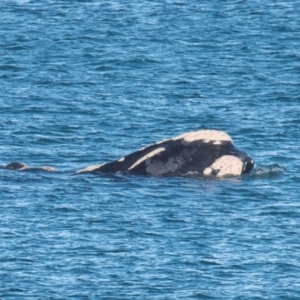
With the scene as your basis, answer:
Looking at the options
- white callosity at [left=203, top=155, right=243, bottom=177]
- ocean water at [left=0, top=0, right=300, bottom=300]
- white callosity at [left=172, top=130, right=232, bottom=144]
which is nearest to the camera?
ocean water at [left=0, top=0, right=300, bottom=300]

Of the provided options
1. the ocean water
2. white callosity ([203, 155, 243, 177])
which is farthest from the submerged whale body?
the ocean water

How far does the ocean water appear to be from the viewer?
3616cm

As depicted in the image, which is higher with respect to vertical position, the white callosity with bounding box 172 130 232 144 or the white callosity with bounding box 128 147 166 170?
the white callosity with bounding box 172 130 232 144

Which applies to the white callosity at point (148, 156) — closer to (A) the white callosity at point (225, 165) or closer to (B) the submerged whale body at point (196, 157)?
(B) the submerged whale body at point (196, 157)

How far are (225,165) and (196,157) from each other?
903 mm

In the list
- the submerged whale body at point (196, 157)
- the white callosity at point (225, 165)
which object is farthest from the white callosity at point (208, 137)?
the white callosity at point (225, 165)

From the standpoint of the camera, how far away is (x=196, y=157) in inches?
1761

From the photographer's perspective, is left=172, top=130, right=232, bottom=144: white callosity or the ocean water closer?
the ocean water

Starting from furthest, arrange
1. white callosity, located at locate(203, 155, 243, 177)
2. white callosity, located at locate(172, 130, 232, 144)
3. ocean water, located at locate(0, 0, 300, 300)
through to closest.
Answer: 1. white callosity, located at locate(172, 130, 232, 144)
2. white callosity, located at locate(203, 155, 243, 177)
3. ocean water, located at locate(0, 0, 300, 300)

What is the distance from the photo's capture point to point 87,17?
277 feet

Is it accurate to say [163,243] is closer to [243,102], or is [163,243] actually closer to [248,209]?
[248,209]

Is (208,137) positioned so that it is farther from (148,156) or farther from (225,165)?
(148,156)

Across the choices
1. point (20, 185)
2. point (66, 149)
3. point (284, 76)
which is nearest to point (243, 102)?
point (284, 76)

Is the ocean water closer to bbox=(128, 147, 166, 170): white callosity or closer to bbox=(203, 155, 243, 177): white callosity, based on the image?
bbox=(203, 155, 243, 177): white callosity
